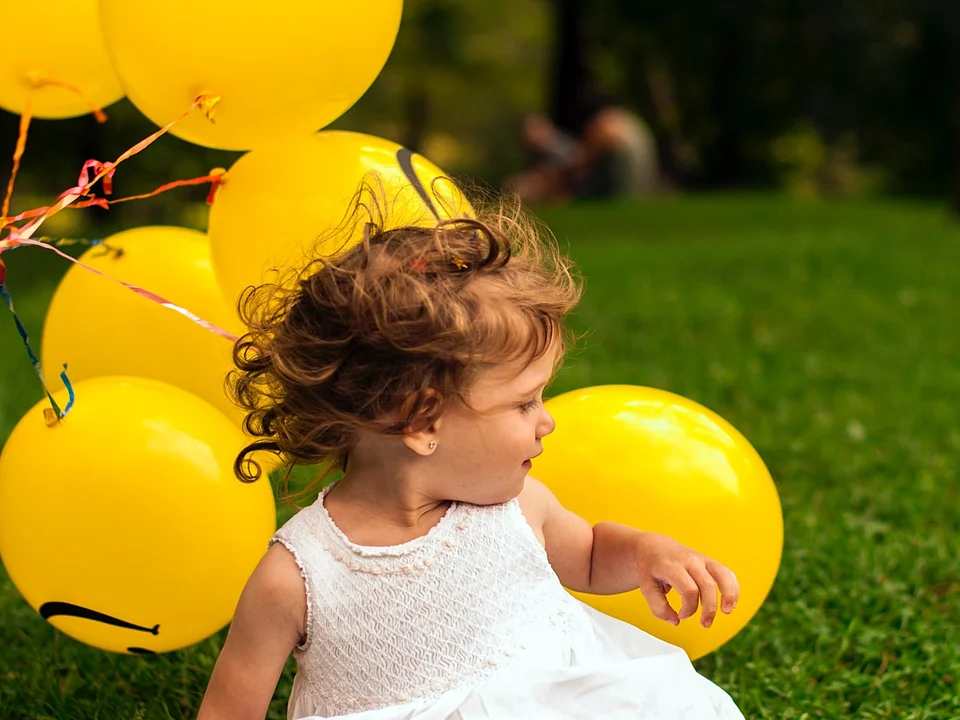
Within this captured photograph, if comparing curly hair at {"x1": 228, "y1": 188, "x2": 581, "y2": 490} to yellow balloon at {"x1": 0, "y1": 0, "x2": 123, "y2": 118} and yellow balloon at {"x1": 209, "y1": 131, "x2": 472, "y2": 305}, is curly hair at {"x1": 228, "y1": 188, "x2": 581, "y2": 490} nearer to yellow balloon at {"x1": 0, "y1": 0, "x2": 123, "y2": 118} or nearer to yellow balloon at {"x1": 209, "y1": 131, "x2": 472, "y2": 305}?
yellow balloon at {"x1": 209, "y1": 131, "x2": 472, "y2": 305}

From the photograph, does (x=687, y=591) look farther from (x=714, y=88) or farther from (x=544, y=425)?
(x=714, y=88)

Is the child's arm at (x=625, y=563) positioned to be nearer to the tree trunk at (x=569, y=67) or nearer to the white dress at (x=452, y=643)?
the white dress at (x=452, y=643)

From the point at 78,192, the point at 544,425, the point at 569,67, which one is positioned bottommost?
the point at 569,67

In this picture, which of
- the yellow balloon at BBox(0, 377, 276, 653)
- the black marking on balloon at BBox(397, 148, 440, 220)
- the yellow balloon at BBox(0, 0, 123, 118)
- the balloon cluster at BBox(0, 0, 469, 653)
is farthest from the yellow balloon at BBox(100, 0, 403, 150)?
the yellow balloon at BBox(0, 377, 276, 653)

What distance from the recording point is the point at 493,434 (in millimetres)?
1612

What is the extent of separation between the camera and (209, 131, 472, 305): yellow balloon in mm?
1968

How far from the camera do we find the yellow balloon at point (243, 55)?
185cm

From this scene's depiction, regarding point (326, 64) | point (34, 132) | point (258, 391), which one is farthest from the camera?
point (34, 132)

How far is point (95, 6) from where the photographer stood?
7.14ft

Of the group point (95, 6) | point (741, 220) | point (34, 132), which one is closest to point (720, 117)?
point (741, 220)

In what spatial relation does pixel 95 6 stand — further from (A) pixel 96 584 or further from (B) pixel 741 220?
(B) pixel 741 220

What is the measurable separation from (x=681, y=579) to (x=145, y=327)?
1.25m

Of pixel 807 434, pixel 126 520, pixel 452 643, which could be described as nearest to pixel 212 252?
pixel 126 520

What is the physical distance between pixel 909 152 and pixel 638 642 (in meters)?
14.7
